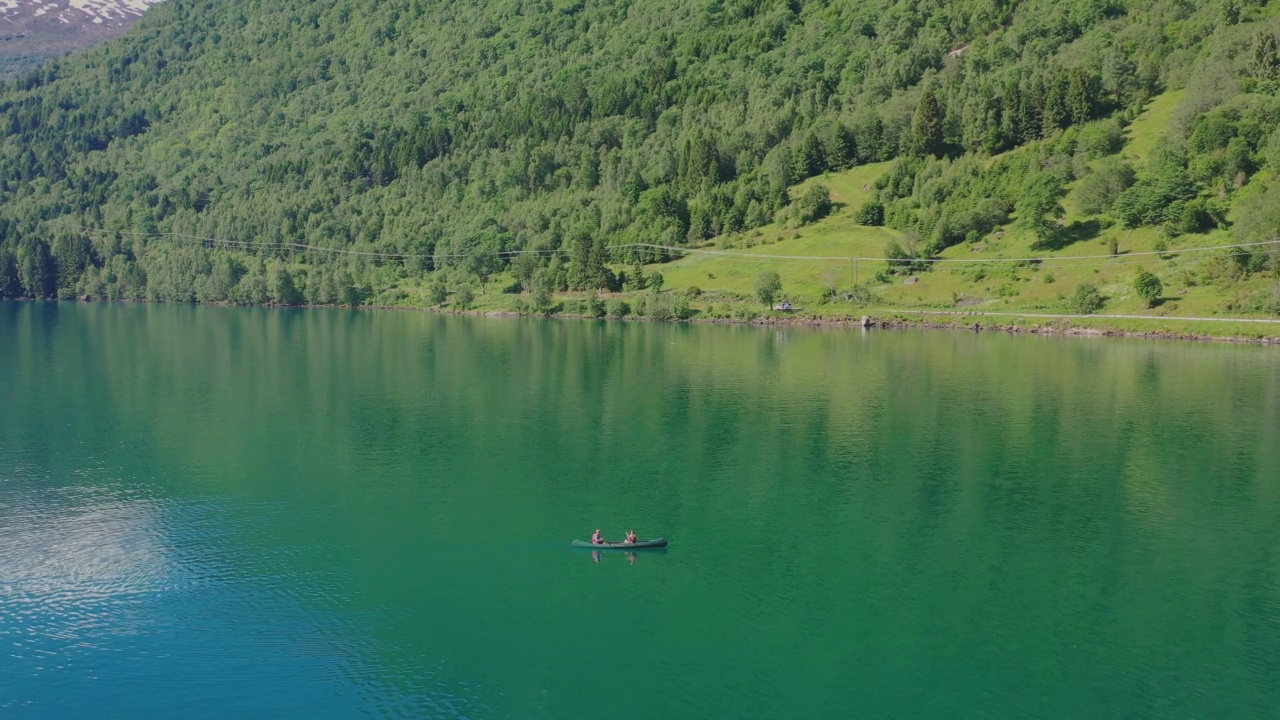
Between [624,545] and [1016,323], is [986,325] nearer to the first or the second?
[1016,323]

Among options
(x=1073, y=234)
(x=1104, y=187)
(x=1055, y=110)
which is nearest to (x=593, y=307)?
(x=1073, y=234)

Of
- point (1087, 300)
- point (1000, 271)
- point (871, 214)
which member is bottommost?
point (1087, 300)

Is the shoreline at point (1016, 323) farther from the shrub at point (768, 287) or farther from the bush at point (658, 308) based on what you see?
the shrub at point (768, 287)

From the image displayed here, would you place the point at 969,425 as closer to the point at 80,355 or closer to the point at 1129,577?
the point at 1129,577

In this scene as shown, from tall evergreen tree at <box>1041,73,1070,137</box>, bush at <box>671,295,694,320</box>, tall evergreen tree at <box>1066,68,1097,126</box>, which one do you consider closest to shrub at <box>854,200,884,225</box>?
tall evergreen tree at <box>1041,73,1070,137</box>

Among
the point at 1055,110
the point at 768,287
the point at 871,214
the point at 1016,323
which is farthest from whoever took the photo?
the point at 1055,110

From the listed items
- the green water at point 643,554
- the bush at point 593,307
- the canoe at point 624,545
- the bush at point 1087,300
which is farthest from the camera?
the bush at point 593,307

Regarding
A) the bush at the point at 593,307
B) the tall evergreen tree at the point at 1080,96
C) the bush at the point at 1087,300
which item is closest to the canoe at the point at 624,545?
the bush at the point at 1087,300
